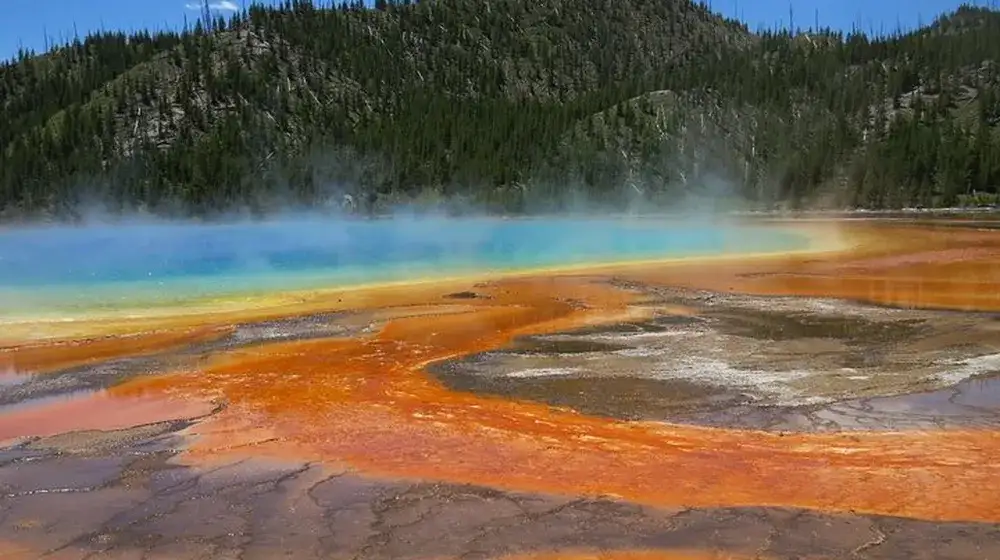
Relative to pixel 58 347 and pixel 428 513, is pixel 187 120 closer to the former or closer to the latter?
pixel 58 347

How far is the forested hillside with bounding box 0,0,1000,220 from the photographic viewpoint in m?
93.5

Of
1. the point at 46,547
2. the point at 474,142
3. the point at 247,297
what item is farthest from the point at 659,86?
the point at 46,547

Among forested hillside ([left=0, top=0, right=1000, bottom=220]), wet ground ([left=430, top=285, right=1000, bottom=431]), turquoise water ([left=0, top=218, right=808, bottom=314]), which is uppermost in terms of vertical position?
forested hillside ([left=0, top=0, right=1000, bottom=220])

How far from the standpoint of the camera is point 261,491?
282 inches

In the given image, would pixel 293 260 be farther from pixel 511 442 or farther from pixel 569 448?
pixel 569 448

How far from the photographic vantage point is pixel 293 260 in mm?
36344

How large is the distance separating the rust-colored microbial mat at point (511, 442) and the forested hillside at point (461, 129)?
75.9 m

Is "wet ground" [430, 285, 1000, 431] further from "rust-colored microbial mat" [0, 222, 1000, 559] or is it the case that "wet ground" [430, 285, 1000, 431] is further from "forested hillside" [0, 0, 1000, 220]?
"forested hillside" [0, 0, 1000, 220]

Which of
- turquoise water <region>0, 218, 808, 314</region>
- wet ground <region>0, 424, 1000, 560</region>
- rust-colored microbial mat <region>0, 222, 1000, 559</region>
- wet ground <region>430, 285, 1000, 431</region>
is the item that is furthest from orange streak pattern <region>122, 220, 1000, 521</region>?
turquoise water <region>0, 218, 808, 314</region>

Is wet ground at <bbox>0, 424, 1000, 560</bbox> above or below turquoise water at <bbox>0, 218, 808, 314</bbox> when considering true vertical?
below

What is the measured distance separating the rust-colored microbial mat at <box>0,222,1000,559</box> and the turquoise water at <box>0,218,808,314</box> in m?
10.5

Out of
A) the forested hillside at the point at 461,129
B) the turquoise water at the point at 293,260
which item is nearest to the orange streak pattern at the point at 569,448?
the turquoise water at the point at 293,260

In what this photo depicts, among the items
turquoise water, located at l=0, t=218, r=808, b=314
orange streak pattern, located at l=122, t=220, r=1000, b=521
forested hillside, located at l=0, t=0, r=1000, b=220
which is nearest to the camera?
orange streak pattern, located at l=122, t=220, r=1000, b=521

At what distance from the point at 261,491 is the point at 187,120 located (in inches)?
4897
